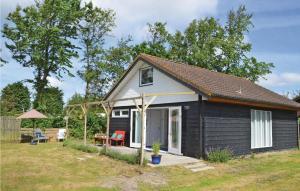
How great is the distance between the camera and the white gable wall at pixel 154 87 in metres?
14.6

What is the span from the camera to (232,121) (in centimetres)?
1441

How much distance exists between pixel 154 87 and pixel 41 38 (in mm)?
18094

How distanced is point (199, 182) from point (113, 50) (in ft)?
92.1

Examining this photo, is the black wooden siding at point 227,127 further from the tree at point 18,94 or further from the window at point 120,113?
the tree at point 18,94

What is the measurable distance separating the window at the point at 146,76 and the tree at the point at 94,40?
17.6 meters

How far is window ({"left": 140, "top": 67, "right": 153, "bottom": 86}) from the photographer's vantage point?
16950mm

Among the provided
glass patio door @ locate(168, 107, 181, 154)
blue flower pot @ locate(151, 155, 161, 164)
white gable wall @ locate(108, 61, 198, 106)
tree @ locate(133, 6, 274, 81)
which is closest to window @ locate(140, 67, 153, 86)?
white gable wall @ locate(108, 61, 198, 106)

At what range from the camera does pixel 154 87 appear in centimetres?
1642

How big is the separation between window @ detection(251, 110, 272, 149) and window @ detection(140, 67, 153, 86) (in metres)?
5.56

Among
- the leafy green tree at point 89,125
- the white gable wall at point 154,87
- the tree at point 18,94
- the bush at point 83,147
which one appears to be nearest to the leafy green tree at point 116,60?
the tree at point 18,94

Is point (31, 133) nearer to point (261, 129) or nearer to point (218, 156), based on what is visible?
point (218, 156)

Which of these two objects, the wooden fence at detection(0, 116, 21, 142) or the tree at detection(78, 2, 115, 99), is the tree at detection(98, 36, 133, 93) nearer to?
the tree at detection(78, 2, 115, 99)

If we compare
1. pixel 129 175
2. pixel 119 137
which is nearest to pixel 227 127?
pixel 129 175

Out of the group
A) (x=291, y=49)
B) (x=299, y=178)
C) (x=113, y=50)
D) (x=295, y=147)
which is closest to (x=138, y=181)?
(x=299, y=178)
